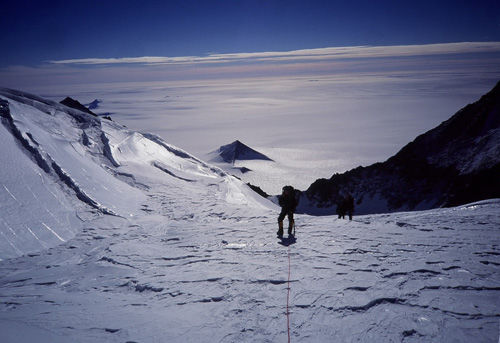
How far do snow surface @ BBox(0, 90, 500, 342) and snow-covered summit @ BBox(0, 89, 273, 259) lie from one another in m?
0.11

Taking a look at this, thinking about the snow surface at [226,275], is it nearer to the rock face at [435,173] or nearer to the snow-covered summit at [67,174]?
the snow-covered summit at [67,174]

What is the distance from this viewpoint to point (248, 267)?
7777 millimetres

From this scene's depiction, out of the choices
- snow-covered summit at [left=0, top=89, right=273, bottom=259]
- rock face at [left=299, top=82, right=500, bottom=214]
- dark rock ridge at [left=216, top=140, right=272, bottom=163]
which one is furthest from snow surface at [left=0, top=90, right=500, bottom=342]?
dark rock ridge at [left=216, top=140, right=272, bottom=163]

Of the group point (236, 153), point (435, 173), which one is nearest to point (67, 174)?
point (435, 173)

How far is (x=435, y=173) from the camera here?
71562 millimetres

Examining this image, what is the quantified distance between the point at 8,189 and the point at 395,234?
16609 mm

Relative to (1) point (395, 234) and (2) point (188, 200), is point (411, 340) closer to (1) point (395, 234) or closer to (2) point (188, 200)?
(1) point (395, 234)

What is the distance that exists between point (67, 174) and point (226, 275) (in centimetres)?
1394

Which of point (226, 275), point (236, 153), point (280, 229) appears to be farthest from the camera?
point (236, 153)

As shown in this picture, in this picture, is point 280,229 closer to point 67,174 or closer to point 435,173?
point 67,174

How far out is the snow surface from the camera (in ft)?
16.8

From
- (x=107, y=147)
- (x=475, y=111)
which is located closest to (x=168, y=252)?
(x=107, y=147)

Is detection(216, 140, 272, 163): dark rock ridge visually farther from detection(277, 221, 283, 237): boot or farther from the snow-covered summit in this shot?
detection(277, 221, 283, 237): boot

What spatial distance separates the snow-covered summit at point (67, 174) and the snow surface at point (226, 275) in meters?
0.11
